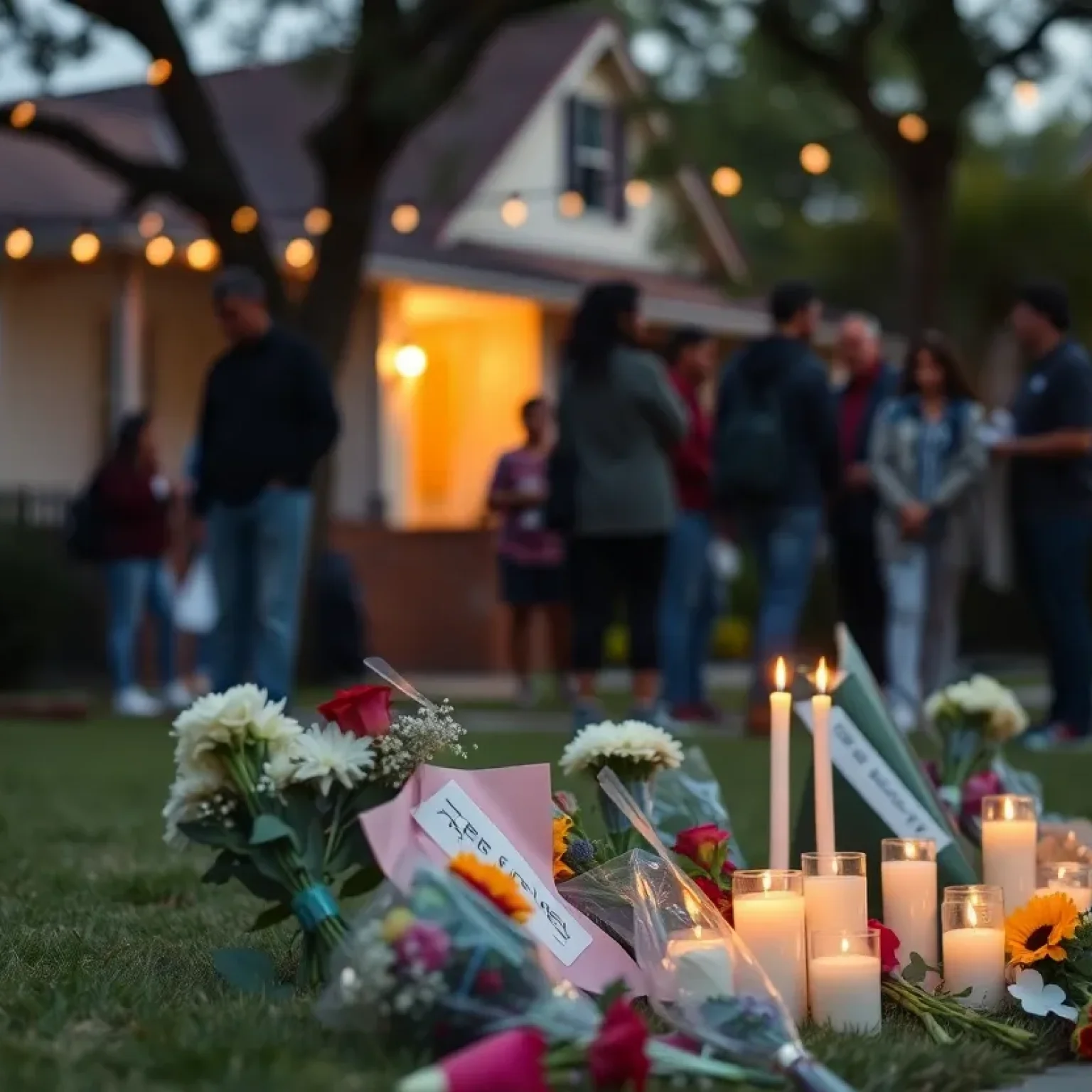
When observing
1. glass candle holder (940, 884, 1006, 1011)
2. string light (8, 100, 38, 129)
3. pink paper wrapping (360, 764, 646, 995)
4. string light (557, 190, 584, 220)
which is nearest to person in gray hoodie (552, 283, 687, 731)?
glass candle holder (940, 884, 1006, 1011)

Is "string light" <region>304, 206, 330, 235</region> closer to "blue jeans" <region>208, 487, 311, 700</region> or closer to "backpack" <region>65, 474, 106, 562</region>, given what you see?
"backpack" <region>65, 474, 106, 562</region>

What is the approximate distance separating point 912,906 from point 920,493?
6.49m

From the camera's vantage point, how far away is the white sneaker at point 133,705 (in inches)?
545

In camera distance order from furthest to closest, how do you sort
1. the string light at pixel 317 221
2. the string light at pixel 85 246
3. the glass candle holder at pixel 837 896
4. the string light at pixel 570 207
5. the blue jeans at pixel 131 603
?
1. the string light at pixel 570 207
2. the string light at pixel 85 246
3. the string light at pixel 317 221
4. the blue jeans at pixel 131 603
5. the glass candle holder at pixel 837 896

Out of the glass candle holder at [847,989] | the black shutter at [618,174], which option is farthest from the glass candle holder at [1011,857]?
the black shutter at [618,174]

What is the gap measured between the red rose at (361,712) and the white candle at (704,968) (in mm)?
611

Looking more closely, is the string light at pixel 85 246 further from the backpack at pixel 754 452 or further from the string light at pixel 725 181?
the backpack at pixel 754 452

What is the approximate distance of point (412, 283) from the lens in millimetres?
21016

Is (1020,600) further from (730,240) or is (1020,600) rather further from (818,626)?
(730,240)

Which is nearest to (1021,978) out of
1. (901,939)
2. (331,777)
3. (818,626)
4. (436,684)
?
(901,939)

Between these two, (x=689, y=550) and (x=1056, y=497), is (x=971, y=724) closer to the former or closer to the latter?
(x=1056, y=497)

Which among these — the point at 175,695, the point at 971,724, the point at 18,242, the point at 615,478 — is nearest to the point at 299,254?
the point at 18,242

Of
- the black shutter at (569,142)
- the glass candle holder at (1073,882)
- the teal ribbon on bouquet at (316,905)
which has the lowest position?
the glass candle holder at (1073,882)

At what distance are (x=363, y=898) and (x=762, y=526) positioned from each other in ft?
18.4
